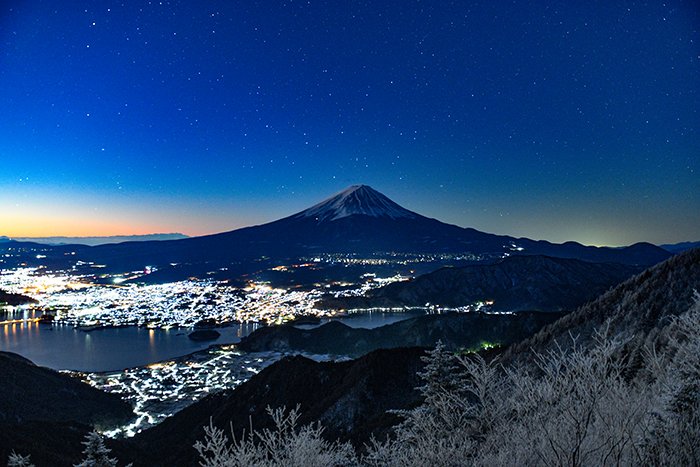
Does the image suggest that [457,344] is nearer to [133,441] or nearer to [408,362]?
[408,362]

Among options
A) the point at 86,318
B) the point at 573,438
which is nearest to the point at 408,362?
the point at 573,438

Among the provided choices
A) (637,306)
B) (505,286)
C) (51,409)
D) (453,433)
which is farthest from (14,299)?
(453,433)

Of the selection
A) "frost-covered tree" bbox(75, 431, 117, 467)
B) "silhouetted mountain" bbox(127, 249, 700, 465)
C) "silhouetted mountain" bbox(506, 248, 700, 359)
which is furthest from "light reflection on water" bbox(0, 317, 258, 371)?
"silhouetted mountain" bbox(506, 248, 700, 359)

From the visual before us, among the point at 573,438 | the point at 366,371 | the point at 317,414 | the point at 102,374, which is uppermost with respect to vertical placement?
the point at 573,438

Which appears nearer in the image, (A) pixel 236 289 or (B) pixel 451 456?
(B) pixel 451 456

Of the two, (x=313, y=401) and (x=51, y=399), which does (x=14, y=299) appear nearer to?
(x=51, y=399)
